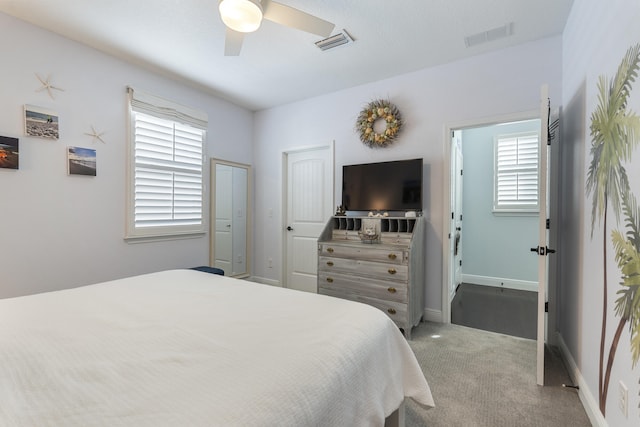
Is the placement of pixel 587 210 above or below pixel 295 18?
below

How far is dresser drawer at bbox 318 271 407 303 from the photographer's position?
280 cm

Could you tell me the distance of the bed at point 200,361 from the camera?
0.74 metres

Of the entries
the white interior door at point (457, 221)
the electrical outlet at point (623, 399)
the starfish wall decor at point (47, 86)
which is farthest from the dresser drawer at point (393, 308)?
the starfish wall decor at point (47, 86)

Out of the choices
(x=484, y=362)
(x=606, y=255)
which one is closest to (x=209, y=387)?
(x=606, y=255)

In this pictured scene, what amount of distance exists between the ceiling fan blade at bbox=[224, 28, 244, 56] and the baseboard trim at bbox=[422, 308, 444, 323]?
10.0 ft

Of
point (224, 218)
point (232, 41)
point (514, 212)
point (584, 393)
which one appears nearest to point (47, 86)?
point (232, 41)

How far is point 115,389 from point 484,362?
2498 millimetres

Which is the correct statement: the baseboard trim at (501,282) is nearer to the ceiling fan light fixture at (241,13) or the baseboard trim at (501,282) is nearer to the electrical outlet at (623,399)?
the electrical outlet at (623,399)

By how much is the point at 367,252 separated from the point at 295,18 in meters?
2.07

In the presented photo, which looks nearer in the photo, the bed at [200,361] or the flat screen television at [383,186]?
the bed at [200,361]

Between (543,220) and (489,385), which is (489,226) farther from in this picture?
(489,385)

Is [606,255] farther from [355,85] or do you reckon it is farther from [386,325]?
[355,85]

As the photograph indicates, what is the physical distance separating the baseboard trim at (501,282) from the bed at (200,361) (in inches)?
152

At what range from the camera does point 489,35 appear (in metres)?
2.61
